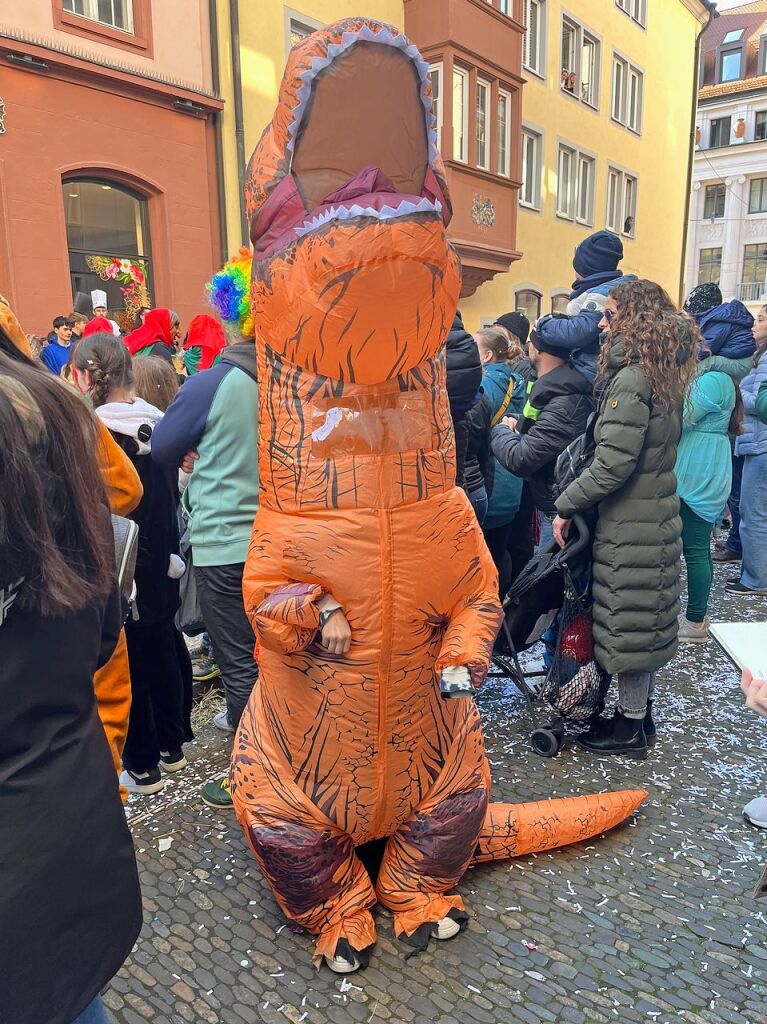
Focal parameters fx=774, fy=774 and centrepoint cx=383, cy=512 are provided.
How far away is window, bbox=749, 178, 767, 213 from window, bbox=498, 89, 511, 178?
2902cm

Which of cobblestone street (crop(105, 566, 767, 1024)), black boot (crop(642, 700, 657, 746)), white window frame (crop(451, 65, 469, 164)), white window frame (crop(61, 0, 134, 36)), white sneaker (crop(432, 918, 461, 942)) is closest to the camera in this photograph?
cobblestone street (crop(105, 566, 767, 1024))

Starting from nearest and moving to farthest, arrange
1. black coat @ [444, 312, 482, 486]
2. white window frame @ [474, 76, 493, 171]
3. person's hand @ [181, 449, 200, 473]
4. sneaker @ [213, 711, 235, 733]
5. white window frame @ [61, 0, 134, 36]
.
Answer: person's hand @ [181, 449, 200, 473] < black coat @ [444, 312, 482, 486] < sneaker @ [213, 711, 235, 733] < white window frame @ [61, 0, 134, 36] < white window frame @ [474, 76, 493, 171]

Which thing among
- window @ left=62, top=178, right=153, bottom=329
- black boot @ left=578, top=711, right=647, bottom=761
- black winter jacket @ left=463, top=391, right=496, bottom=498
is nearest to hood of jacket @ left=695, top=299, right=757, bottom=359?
black winter jacket @ left=463, top=391, right=496, bottom=498

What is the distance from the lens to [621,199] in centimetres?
2084

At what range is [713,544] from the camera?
7355mm

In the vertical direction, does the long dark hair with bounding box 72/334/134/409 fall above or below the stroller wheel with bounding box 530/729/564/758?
above

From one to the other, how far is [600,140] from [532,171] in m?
3.86

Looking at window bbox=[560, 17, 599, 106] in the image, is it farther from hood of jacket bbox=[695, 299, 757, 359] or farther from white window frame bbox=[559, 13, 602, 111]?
hood of jacket bbox=[695, 299, 757, 359]

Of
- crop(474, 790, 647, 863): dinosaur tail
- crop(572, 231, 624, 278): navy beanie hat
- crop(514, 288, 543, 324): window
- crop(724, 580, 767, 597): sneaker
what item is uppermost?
crop(514, 288, 543, 324): window

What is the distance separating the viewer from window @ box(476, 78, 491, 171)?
13.5 metres

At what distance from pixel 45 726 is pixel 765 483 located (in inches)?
232

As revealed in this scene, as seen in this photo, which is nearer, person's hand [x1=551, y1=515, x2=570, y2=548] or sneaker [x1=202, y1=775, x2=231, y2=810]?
sneaker [x1=202, y1=775, x2=231, y2=810]

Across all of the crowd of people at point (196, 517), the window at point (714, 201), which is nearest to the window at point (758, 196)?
the window at point (714, 201)

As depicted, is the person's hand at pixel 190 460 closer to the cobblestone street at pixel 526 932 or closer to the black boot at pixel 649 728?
the cobblestone street at pixel 526 932
